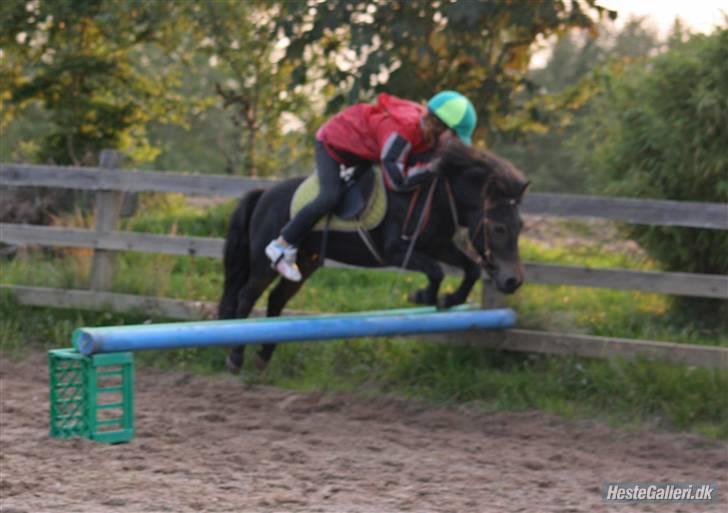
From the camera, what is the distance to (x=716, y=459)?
19.4 ft

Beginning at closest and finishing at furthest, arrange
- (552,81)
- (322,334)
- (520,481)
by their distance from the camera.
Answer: (520,481) < (322,334) < (552,81)

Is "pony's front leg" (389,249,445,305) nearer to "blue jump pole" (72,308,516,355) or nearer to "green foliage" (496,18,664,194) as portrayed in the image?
"blue jump pole" (72,308,516,355)

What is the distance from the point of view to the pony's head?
6.56 meters

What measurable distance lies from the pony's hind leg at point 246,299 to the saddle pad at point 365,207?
22.5 inches

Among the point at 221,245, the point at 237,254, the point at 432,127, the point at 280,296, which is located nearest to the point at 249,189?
the point at 221,245


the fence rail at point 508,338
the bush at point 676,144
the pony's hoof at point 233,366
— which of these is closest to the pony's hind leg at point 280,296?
the pony's hoof at point 233,366

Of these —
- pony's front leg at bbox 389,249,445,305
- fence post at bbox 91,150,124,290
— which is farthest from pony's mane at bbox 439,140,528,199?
fence post at bbox 91,150,124,290

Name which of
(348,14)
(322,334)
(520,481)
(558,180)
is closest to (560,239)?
(348,14)

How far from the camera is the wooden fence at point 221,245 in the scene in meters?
7.00

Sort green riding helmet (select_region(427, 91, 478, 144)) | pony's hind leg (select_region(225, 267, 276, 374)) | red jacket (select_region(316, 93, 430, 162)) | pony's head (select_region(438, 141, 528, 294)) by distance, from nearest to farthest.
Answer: pony's head (select_region(438, 141, 528, 294))
green riding helmet (select_region(427, 91, 478, 144))
red jacket (select_region(316, 93, 430, 162))
pony's hind leg (select_region(225, 267, 276, 374))

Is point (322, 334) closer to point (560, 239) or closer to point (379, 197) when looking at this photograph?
point (379, 197)

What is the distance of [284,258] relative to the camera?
6.95 metres

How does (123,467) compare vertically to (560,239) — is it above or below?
below

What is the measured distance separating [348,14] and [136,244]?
2.46m
